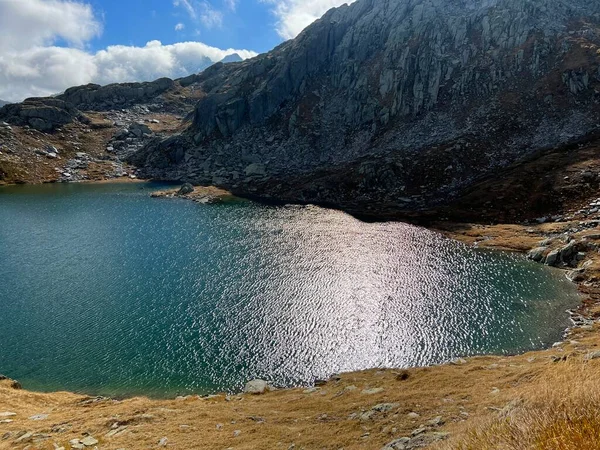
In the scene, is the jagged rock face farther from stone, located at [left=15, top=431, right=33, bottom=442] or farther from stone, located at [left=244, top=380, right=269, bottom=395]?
stone, located at [left=15, top=431, right=33, bottom=442]

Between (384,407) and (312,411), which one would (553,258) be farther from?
(312,411)

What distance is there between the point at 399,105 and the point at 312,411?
5261 inches

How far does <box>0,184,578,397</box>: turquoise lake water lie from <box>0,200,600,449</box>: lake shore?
15.2ft

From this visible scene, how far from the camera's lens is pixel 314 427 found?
25.1 metres

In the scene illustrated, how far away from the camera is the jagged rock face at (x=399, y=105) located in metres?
116

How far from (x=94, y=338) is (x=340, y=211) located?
7278 centimetres

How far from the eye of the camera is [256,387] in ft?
124

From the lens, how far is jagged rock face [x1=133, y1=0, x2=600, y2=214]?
381 ft

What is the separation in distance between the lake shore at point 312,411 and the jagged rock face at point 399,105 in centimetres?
7744

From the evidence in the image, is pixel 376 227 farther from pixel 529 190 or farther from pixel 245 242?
pixel 529 190

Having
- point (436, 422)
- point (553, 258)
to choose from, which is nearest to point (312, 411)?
point (436, 422)

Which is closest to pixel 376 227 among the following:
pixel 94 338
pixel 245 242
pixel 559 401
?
pixel 245 242

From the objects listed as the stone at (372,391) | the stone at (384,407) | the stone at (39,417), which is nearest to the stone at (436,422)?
the stone at (384,407)

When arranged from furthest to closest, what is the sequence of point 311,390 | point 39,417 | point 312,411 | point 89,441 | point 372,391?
1. point 311,390
2. point 372,391
3. point 39,417
4. point 312,411
5. point 89,441
